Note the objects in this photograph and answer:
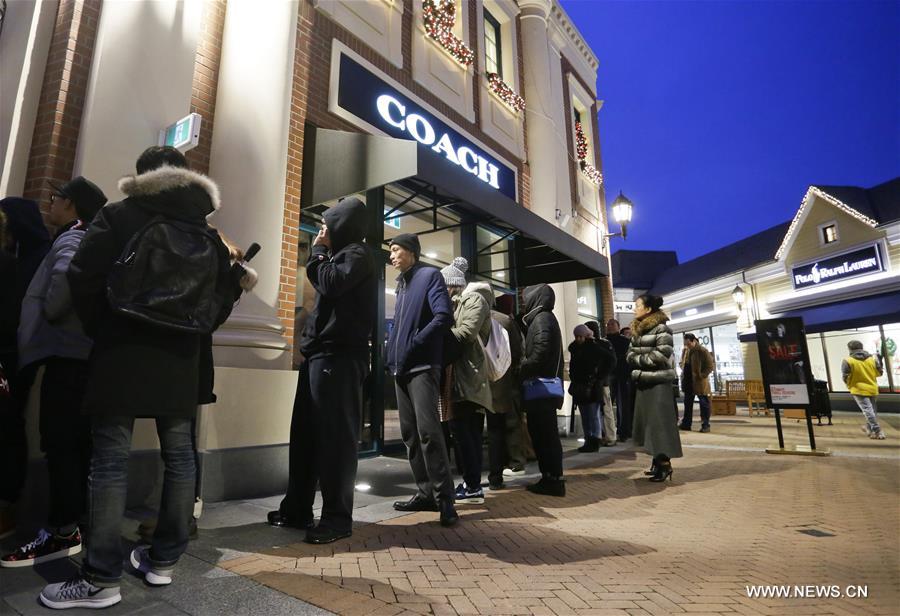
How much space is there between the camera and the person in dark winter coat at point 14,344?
2545mm

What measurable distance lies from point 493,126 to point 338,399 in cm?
761

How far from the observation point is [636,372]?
16.7 feet

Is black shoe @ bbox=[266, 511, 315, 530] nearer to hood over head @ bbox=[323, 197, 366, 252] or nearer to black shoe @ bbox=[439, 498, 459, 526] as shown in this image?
black shoe @ bbox=[439, 498, 459, 526]

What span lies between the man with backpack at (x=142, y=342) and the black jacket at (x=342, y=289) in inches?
26.5

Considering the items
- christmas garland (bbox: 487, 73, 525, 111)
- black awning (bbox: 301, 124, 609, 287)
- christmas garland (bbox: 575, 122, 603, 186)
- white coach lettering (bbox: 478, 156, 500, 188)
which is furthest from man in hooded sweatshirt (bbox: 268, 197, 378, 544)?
christmas garland (bbox: 575, 122, 603, 186)

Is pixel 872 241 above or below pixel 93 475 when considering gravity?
above

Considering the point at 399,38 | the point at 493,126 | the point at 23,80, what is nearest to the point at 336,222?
the point at 23,80

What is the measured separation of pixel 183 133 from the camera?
12.2 feet

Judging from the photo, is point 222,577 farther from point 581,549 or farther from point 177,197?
point 581,549

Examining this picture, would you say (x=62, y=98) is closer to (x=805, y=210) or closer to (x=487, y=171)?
(x=487, y=171)

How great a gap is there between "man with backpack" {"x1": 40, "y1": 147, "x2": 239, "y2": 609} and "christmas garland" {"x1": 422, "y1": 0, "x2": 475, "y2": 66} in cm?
688

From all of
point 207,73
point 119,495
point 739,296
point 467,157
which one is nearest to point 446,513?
point 119,495

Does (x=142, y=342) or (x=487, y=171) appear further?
(x=487, y=171)

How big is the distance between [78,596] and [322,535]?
1.12 m
